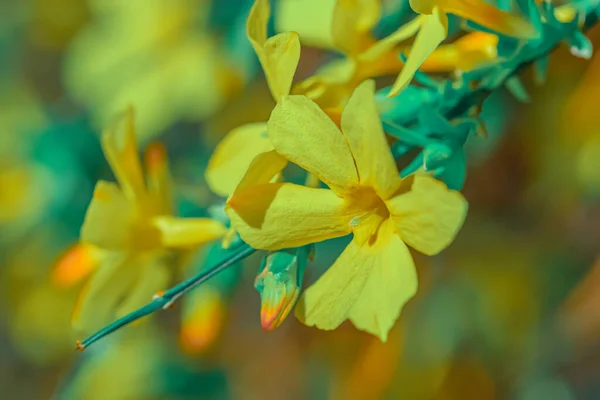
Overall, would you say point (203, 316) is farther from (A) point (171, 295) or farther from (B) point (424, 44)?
(B) point (424, 44)

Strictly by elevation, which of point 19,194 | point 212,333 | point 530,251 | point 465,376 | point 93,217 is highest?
point 93,217

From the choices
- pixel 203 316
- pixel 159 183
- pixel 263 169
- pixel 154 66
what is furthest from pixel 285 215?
pixel 154 66

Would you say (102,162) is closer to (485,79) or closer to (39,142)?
(39,142)

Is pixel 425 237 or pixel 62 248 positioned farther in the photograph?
pixel 62 248

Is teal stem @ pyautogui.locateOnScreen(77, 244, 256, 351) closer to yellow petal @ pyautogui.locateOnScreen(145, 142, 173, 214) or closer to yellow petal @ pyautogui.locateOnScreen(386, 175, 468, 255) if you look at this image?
yellow petal @ pyautogui.locateOnScreen(386, 175, 468, 255)

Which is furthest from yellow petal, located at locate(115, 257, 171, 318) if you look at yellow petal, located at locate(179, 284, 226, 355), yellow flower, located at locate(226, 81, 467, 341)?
yellow flower, located at locate(226, 81, 467, 341)

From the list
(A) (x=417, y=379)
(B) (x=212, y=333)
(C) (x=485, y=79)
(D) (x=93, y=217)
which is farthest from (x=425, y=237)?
(A) (x=417, y=379)

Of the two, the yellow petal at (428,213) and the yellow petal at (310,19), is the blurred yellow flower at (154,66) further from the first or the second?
the yellow petal at (428,213)
